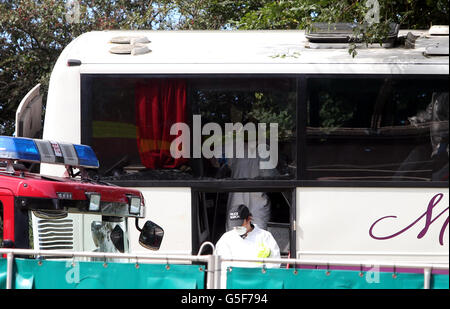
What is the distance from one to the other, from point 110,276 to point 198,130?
3825 millimetres

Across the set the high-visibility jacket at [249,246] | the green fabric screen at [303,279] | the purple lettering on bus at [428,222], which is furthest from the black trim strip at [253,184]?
the green fabric screen at [303,279]

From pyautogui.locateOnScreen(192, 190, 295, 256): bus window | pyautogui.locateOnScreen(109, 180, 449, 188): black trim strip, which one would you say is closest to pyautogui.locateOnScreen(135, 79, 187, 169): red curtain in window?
pyautogui.locateOnScreen(109, 180, 449, 188): black trim strip

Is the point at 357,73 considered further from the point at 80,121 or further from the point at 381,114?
the point at 80,121

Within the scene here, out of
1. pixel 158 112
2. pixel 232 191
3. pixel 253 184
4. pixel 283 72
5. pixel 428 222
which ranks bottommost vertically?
pixel 428 222

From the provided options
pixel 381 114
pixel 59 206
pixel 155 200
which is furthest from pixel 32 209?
pixel 381 114

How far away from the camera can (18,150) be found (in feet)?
22.8

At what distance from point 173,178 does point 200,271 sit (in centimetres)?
357

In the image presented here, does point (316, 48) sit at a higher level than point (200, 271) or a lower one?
higher

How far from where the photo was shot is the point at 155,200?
9602mm

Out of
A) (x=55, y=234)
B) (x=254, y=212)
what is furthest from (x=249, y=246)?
(x=55, y=234)

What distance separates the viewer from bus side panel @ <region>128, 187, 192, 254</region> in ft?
Answer: 31.4

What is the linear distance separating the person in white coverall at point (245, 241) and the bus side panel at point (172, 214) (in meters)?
0.61

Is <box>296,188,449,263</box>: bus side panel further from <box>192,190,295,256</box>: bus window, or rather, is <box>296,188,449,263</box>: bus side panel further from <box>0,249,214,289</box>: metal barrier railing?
<box>0,249,214,289</box>: metal barrier railing

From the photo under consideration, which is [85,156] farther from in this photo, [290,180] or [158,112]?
[290,180]
